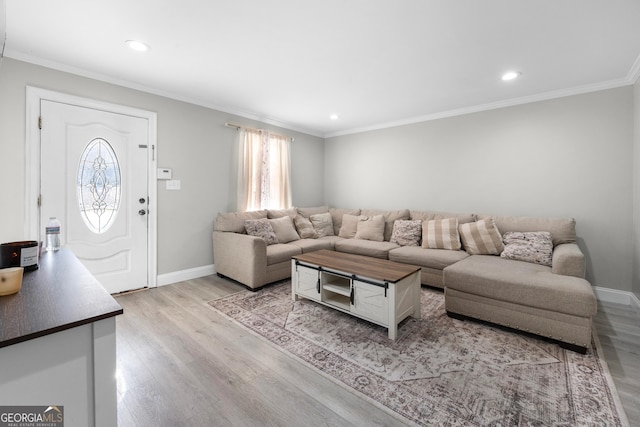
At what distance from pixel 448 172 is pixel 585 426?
331cm

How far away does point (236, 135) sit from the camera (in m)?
4.23

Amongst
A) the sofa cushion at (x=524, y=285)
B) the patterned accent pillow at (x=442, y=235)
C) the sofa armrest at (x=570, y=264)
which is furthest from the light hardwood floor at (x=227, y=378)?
the patterned accent pillow at (x=442, y=235)

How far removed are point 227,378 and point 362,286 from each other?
1240mm

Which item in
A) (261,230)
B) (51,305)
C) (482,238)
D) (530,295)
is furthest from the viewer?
(261,230)

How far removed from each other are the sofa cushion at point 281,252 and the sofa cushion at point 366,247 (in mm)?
707

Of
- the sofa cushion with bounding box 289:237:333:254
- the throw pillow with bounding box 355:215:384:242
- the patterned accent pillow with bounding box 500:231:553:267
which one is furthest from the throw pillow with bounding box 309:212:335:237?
the patterned accent pillow with bounding box 500:231:553:267

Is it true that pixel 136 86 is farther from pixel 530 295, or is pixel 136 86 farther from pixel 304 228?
pixel 530 295

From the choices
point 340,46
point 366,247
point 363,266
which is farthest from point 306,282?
point 340,46

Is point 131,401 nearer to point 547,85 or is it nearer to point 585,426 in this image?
point 585,426

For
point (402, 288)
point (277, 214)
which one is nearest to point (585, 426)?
point (402, 288)

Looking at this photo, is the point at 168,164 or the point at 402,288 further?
the point at 168,164

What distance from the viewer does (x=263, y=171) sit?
459 cm

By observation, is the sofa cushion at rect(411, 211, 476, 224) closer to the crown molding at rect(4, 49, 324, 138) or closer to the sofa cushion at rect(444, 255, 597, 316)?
the sofa cushion at rect(444, 255, 597, 316)

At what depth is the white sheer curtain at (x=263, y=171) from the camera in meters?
4.34
